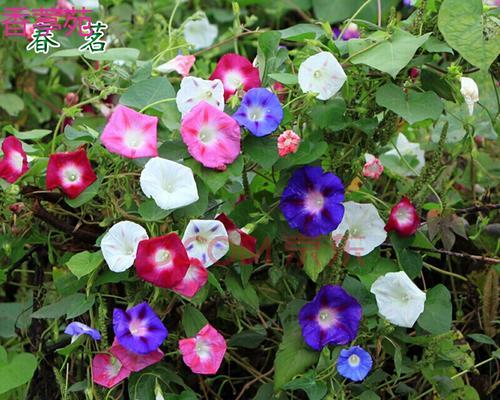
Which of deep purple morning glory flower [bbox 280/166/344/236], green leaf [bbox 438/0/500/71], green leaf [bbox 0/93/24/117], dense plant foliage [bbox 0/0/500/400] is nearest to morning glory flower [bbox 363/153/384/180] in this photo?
dense plant foliage [bbox 0/0/500/400]

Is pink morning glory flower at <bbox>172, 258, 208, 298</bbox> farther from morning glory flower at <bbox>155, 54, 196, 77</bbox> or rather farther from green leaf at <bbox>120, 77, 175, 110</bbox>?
morning glory flower at <bbox>155, 54, 196, 77</bbox>

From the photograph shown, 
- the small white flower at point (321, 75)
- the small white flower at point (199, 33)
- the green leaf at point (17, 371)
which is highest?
the small white flower at point (321, 75)

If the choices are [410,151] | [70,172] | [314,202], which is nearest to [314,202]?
[314,202]

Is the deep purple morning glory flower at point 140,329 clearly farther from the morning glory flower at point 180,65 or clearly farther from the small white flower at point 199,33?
the small white flower at point 199,33

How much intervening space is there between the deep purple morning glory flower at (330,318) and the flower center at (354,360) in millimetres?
24

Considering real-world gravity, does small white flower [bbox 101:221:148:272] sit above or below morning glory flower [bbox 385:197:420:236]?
above

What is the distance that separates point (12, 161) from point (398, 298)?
0.54 meters

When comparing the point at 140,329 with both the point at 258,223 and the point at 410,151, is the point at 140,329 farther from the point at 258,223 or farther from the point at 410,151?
the point at 410,151

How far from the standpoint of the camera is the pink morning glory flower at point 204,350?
3.68 feet

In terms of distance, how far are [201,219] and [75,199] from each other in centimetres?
17

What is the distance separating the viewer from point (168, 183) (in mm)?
1069

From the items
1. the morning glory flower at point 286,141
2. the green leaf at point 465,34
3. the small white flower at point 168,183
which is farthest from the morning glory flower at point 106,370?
the green leaf at point 465,34

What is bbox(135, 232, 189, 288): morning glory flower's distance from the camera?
105 centimetres

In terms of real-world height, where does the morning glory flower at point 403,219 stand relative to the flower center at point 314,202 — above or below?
below
